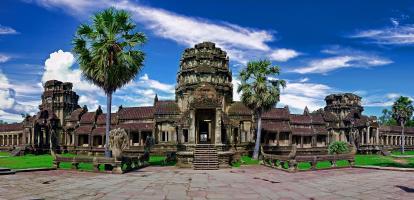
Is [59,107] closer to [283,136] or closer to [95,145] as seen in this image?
[95,145]

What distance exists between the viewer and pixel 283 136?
48.0m

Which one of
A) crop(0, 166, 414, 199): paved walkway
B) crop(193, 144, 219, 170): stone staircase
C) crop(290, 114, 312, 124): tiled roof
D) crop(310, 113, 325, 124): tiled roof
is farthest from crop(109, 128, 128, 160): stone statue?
crop(310, 113, 325, 124): tiled roof

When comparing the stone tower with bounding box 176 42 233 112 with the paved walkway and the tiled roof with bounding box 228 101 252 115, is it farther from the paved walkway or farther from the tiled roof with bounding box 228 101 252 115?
the paved walkway

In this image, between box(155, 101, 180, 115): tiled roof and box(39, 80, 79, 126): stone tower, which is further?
box(39, 80, 79, 126): stone tower

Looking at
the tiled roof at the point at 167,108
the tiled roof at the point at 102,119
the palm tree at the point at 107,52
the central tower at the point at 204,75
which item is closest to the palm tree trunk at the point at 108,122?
the palm tree at the point at 107,52

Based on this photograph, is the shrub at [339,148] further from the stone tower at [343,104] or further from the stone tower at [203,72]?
the stone tower at [343,104]

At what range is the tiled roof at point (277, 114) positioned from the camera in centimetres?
4744

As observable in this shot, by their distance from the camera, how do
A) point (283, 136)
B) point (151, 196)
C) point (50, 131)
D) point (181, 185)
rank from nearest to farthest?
point (151, 196) → point (181, 185) → point (283, 136) → point (50, 131)

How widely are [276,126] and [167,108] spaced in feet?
50.4

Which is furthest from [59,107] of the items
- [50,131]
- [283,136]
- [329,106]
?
[329,106]

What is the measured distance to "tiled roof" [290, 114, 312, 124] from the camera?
49.8m

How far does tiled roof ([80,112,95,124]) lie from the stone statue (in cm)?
2880

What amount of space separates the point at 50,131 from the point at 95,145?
9548 mm

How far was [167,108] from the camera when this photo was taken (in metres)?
42.8
